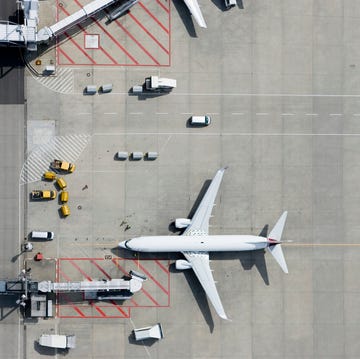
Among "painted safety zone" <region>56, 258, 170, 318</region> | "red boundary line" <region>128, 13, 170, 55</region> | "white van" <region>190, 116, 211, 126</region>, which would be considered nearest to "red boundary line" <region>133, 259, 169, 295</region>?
"painted safety zone" <region>56, 258, 170, 318</region>

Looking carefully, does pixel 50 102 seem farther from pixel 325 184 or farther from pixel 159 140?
pixel 325 184

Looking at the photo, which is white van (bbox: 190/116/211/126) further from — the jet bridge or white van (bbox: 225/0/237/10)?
the jet bridge

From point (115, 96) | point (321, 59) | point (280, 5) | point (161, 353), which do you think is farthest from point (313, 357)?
point (280, 5)

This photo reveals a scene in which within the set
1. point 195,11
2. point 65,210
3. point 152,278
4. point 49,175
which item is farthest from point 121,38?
point 152,278

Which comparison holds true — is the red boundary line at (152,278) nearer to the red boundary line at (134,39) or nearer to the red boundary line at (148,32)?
the red boundary line at (134,39)

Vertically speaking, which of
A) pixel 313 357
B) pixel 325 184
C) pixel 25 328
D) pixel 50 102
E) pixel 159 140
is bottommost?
pixel 313 357

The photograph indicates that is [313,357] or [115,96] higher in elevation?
[115,96]
